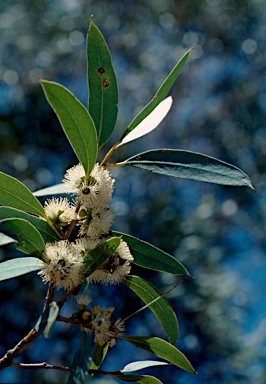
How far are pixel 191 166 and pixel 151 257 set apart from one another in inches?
5.3

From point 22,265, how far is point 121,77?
14.7 ft

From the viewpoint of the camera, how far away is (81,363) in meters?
0.75

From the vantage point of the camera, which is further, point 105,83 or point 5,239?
point 105,83

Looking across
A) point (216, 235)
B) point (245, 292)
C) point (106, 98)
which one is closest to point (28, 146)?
point (216, 235)

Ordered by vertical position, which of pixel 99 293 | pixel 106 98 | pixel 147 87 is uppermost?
pixel 147 87

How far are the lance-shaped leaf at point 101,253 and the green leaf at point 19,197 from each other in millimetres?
122

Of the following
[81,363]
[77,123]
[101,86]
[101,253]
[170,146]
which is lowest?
[81,363]

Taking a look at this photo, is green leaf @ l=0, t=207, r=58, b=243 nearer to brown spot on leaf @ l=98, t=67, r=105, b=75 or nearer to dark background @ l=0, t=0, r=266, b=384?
brown spot on leaf @ l=98, t=67, r=105, b=75

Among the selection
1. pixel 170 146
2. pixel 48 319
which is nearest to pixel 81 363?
pixel 48 319

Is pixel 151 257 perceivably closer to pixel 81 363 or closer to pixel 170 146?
pixel 81 363

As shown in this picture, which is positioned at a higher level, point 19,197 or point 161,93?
point 161,93

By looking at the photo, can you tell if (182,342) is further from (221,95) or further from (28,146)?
(221,95)

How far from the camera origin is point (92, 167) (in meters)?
0.84

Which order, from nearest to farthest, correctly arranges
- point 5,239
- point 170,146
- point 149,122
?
point 5,239
point 149,122
point 170,146
